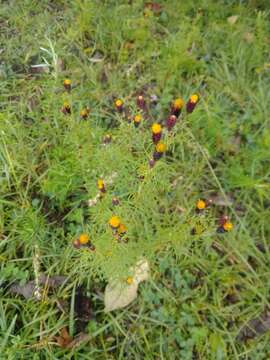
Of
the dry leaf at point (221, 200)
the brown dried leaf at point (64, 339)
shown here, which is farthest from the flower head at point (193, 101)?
the brown dried leaf at point (64, 339)

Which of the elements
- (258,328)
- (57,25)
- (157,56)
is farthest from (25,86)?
(258,328)

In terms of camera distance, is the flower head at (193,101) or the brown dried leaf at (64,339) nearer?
the flower head at (193,101)

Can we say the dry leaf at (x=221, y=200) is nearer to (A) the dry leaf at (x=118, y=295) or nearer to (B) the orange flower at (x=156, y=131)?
(A) the dry leaf at (x=118, y=295)

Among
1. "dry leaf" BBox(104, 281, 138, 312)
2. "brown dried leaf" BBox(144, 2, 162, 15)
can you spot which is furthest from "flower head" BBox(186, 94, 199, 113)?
"brown dried leaf" BBox(144, 2, 162, 15)

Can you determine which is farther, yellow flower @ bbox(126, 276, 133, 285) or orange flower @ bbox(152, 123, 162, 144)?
yellow flower @ bbox(126, 276, 133, 285)

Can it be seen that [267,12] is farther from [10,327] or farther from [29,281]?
[10,327]

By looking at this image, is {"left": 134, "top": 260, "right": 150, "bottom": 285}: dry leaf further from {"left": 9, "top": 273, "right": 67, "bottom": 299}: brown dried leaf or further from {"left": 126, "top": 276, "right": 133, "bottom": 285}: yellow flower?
{"left": 9, "top": 273, "right": 67, "bottom": 299}: brown dried leaf
